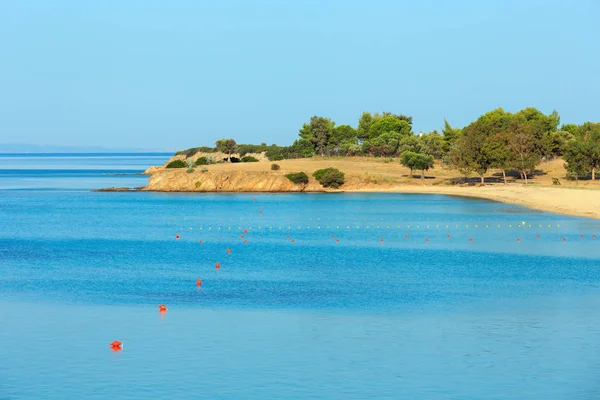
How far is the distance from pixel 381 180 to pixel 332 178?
822cm

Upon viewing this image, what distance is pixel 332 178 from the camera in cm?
14438

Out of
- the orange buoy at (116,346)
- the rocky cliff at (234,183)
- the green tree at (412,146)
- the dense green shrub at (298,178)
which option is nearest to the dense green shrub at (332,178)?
the rocky cliff at (234,183)

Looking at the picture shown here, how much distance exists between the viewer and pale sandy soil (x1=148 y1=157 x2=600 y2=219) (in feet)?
408

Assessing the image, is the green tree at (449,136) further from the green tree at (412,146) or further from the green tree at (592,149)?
the green tree at (592,149)

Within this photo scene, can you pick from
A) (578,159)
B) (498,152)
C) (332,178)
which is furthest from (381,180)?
(578,159)

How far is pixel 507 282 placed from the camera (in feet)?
164

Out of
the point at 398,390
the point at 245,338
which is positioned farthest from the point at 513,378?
the point at 245,338

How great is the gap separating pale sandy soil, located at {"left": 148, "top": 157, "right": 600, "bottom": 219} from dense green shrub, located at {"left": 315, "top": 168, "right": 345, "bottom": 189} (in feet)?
4.87

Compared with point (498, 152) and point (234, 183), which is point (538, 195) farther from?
point (234, 183)

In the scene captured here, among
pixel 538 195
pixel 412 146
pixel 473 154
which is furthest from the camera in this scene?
pixel 412 146

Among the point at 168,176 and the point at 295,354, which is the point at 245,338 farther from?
the point at 168,176

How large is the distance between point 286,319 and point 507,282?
16.8 m

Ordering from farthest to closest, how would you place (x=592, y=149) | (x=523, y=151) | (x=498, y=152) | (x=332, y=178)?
(x=332, y=178) → (x=523, y=151) → (x=498, y=152) → (x=592, y=149)

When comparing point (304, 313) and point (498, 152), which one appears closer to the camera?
point (304, 313)
